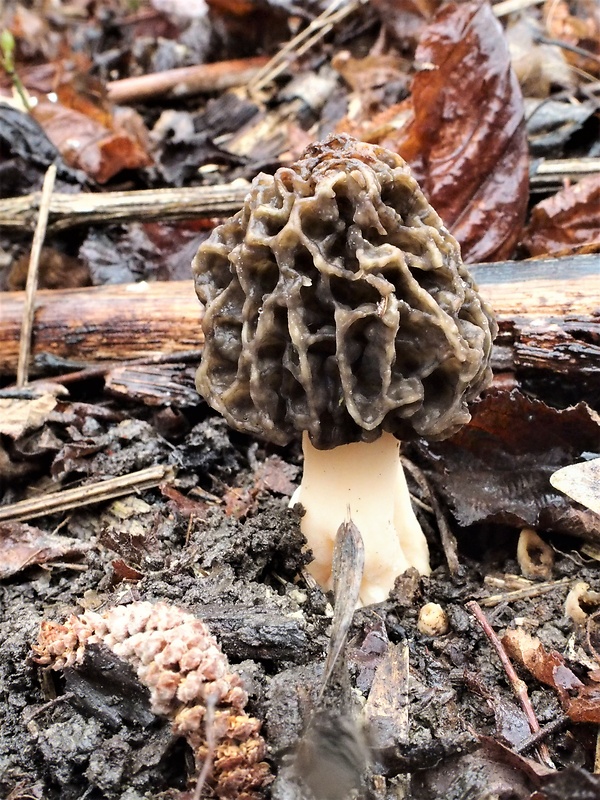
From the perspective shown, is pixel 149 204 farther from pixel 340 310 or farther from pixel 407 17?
pixel 407 17

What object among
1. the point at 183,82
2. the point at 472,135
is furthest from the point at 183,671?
the point at 183,82

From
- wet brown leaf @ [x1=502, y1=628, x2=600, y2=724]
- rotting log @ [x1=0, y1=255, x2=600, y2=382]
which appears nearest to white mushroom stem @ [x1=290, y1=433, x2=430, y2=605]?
wet brown leaf @ [x1=502, y1=628, x2=600, y2=724]

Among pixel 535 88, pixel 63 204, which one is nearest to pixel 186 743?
pixel 63 204

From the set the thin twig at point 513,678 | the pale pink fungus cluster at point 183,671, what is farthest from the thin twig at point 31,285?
the thin twig at point 513,678

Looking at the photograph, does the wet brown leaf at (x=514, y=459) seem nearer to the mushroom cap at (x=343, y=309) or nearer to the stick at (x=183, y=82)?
the mushroom cap at (x=343, y=309)

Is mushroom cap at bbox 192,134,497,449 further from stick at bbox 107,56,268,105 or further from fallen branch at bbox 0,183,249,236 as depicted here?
stick at bbox 107,56,268,105

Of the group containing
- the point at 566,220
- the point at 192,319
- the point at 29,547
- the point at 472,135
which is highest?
the point at 472,135
